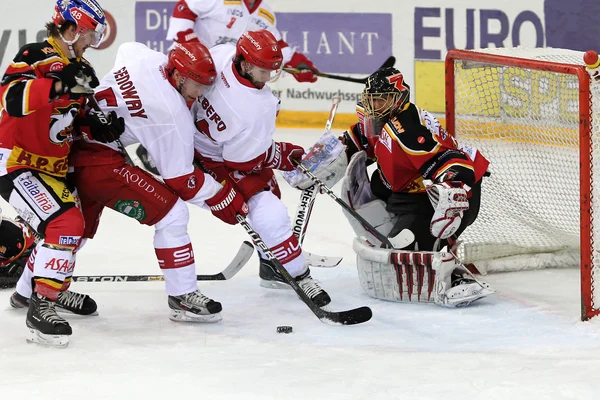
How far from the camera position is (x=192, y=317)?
151 inches

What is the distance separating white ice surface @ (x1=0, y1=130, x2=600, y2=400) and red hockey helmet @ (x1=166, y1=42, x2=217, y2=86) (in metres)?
0.86

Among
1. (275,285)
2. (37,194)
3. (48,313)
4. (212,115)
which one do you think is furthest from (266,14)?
(48,313)

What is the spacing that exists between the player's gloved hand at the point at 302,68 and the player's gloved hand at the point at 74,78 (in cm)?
280

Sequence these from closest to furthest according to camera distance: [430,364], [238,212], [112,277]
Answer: [430,364] < [238,212] < [112,277]

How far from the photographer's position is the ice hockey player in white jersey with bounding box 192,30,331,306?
152 inches

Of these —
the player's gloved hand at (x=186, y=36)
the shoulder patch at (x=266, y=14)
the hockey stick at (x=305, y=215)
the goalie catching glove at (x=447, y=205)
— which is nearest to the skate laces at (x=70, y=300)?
the hockey stick at (x=305, y=215)

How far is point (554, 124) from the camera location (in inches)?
183

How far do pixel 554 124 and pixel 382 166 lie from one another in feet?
3.03

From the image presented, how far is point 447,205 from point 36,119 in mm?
1435

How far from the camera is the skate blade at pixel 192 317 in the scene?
3.82 m

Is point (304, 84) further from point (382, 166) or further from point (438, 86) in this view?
point (382, 166)

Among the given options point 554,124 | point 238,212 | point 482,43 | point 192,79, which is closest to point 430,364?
point 238,212

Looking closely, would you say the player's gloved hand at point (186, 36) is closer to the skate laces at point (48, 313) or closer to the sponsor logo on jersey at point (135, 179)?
the sponsor logo on jersey at point (135, 179)

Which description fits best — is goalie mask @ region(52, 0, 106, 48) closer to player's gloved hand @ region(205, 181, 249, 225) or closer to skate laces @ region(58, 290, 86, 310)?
player's gloved hand @ region(205, 181, 249, 225)
